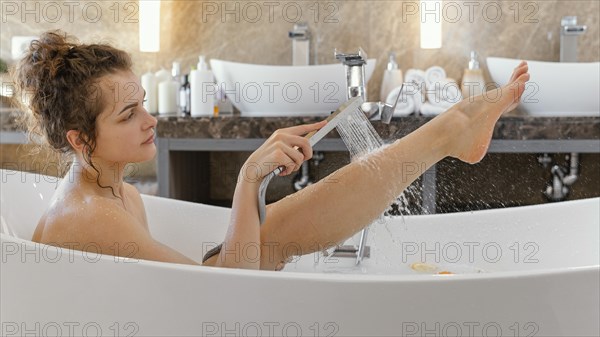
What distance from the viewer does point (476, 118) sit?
1.99 metres

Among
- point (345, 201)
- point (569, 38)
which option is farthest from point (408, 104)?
point (345, 201)

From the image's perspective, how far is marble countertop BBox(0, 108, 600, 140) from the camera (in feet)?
9.14

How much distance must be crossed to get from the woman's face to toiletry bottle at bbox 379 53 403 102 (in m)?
1.62

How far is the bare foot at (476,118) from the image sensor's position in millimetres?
1960

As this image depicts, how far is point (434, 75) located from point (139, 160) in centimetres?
169

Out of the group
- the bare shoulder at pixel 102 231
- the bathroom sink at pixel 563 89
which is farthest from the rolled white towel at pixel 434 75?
the bare shoulder at pixel 102 231

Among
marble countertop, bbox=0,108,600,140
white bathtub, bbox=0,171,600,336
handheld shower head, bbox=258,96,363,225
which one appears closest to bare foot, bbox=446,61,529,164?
handheld shower head, bbox=258,96,363,225

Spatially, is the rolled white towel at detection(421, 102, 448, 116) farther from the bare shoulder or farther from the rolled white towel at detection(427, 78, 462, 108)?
the bare shoulder

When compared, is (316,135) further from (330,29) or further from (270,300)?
(330,29)

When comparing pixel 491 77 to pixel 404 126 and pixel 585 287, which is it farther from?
pixel 585 287

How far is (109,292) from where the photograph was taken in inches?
61.2

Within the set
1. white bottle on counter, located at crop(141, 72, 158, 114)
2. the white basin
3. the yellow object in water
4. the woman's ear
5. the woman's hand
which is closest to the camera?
the woman's hand

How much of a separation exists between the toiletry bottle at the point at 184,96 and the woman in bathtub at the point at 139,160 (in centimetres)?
128

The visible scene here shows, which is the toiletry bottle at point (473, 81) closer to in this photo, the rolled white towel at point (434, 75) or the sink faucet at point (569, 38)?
the rolled white towel at point (434, 75)
